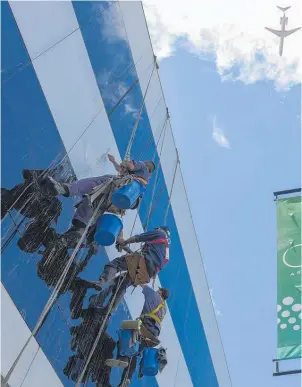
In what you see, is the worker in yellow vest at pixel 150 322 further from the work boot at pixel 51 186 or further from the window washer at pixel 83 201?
the work boot at pixel 51 186

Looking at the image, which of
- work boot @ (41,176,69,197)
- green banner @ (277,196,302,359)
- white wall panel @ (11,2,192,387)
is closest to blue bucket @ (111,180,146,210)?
work boot @ (41,176,69,197)

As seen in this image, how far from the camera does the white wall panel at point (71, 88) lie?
4145mm

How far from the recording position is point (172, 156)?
7469 millimetres

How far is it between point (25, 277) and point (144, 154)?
9.43ft

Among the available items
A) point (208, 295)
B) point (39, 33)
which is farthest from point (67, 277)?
point (208, 295)

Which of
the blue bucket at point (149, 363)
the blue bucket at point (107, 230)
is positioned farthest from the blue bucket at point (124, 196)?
the blue bucket at point (149, 363)

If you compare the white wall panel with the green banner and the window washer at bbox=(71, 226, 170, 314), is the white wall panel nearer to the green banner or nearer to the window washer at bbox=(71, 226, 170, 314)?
the window washer at bbox=(71, 226, 170, 314)

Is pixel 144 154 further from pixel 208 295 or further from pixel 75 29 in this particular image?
pixel 208 295

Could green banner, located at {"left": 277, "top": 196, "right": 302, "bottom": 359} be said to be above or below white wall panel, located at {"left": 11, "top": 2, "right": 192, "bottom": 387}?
above

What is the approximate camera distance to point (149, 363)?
4332mm

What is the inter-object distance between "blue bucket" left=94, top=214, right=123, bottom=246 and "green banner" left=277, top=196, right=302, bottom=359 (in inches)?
190

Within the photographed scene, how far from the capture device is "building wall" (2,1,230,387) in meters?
3.80

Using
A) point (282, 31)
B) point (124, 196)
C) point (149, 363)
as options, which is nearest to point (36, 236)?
point (124, 196)

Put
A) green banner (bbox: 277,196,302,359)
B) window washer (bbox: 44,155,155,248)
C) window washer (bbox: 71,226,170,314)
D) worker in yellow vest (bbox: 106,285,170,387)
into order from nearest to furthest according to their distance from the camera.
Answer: window washer (bbox: 44,155,155,248)
window washer (bbox: 71,226,170,314)
worker in yellow vest (bbox: 106,285,170,387)
green banner (bbox: 277,196,302,359)
